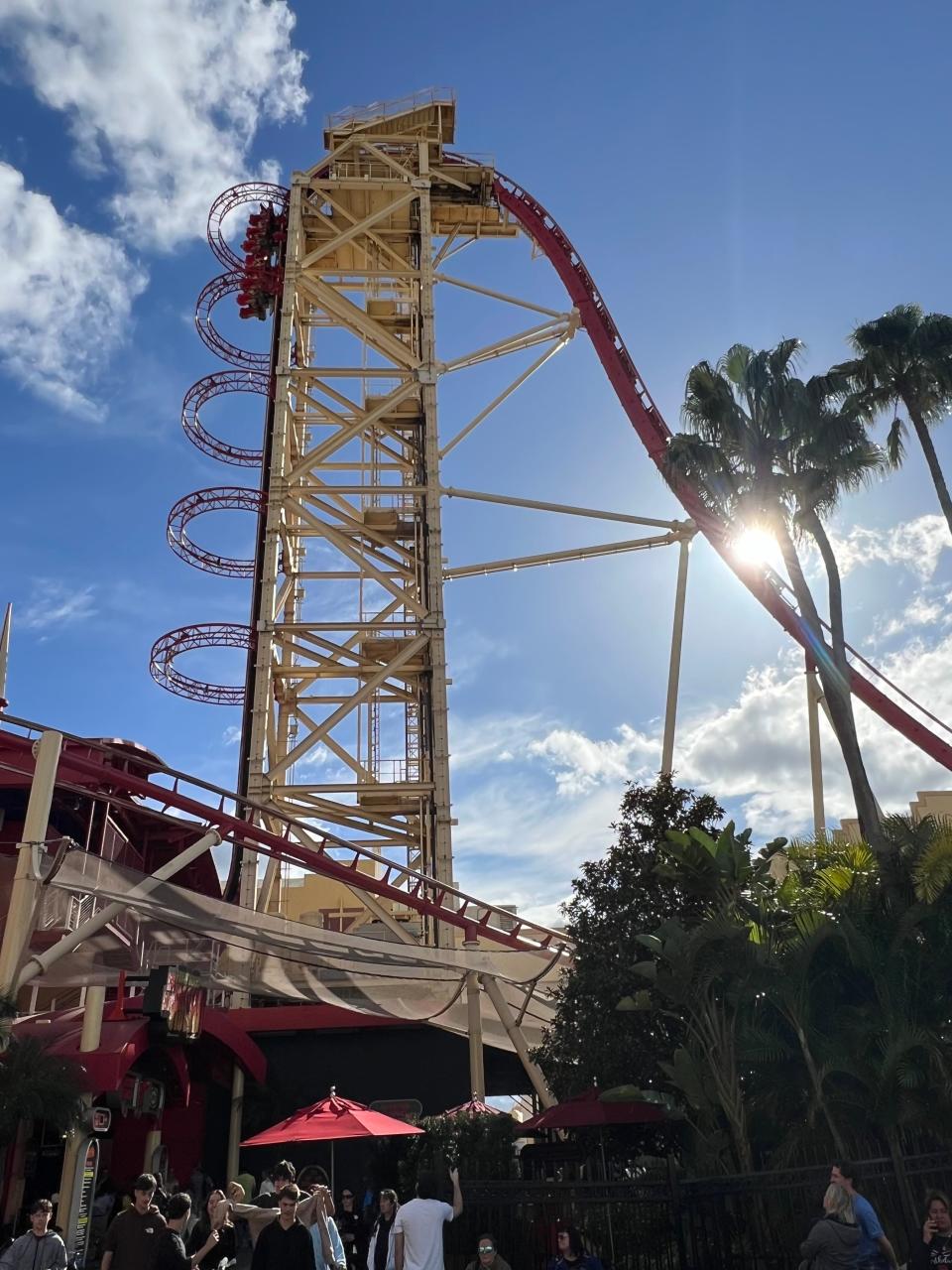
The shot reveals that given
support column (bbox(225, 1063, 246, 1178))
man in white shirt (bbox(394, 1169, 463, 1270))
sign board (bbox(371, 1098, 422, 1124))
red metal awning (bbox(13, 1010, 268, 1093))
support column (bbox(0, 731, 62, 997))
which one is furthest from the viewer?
sign board (bbox(371, 1098, 422, 1124))

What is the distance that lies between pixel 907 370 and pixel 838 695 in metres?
6.23

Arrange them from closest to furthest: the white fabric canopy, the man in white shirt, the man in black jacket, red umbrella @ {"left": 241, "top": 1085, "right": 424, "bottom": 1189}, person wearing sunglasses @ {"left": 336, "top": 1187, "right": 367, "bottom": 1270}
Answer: the man in black jacket, the man in white shirt, red umbrella @ {"left": 241, "top": 1085, "right": 424, "bottom": 1189}, person wearing sunglasses @ {"left": 336, "top": 1187, "right": 367, "bottom": 1270}, the white fabric canopy

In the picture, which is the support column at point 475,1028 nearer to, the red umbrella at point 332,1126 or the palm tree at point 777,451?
the red umbrella at point 332,1126

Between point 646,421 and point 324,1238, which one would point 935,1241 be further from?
point 646,421

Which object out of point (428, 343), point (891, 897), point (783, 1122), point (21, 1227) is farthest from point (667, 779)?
point (428, 343)

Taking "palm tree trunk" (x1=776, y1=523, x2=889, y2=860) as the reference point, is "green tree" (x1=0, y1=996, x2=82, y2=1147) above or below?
below

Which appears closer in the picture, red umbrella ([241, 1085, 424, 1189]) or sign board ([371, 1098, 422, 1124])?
red umbrella ([241, 1085, 424, 1189])

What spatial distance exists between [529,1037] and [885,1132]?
7138 mm

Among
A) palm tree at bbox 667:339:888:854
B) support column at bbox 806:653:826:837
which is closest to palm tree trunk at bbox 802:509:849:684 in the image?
palm tree at bbox 667:339:888:854

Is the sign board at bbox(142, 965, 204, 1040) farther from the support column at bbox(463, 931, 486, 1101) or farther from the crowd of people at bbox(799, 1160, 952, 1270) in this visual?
the crowd of people at bbox(799, 1160, 952, 1270)

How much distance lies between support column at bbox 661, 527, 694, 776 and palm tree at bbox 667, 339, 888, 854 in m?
5.99

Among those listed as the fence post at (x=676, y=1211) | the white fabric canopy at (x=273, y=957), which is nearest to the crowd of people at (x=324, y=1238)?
the fence post at (x=676, y=1211)

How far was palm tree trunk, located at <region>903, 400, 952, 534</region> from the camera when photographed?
59.6 feet

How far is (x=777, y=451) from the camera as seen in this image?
18438mm
